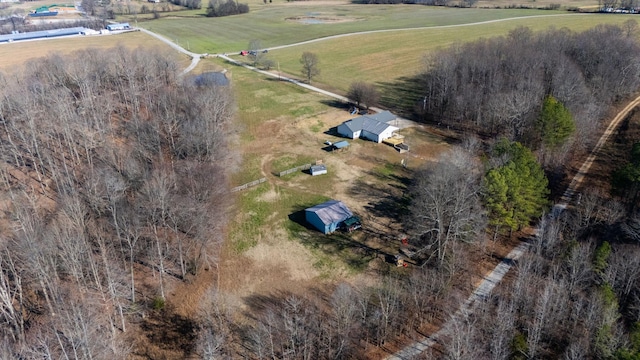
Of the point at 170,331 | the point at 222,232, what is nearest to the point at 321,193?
the point at 222,232

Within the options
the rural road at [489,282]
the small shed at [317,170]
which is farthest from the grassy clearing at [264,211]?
the rural road at [489,282]

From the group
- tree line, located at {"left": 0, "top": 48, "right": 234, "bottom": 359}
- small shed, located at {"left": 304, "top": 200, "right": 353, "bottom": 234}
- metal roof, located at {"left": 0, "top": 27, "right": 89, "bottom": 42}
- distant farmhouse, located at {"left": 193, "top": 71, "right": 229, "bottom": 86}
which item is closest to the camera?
tree line, located at {"left": 0, "top": 48, "right": 234, "bottom": 359}

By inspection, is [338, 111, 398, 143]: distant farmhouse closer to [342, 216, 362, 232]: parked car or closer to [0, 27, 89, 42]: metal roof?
[342, 216, 362, 232]: parked car

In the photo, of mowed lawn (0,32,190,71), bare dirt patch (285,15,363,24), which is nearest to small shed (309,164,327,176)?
mowed lawn (0,32,190,71)

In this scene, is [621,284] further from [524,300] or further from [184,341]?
[184,341]

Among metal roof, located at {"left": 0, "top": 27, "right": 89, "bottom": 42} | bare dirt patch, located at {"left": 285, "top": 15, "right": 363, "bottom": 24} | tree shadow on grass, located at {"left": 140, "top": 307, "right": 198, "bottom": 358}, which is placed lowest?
tree shadow on grass, located at {"left": 140, "top": 307, "right": 198, "bottom": 358}

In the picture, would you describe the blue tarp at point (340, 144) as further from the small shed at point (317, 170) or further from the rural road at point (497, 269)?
the rural road at point (497, 269)

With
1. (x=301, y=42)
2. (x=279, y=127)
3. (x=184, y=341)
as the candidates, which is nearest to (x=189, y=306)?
(x=184, y=341)

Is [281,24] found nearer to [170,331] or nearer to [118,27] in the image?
[118,27]
